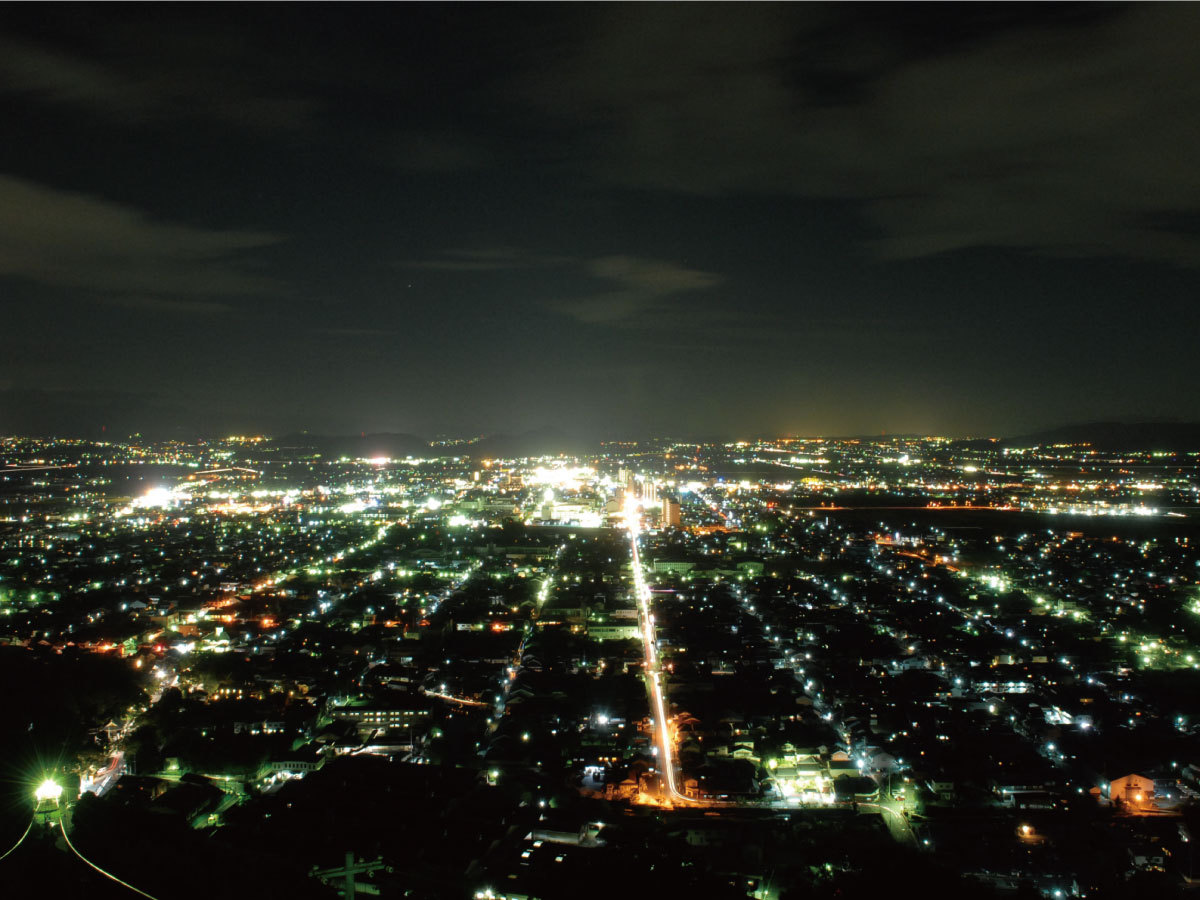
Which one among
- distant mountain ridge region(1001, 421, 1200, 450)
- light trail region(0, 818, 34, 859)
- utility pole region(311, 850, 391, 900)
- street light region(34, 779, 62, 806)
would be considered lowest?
utility pole region(311, 850, 391, 900)

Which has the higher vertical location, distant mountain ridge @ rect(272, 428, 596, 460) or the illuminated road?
distant mountain ridge @ rect(272, 428, 596, 460)

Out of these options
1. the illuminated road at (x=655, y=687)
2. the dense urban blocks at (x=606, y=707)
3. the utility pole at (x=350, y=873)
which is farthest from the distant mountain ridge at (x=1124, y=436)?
the utility pole at (x=350, y=873)

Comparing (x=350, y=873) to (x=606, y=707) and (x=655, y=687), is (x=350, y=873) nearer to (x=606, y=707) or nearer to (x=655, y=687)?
(x=606, y=707)

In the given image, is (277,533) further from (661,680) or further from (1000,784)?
(1000,784)

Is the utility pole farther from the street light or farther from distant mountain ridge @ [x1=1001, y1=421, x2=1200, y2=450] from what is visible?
distant mountain ridge @ [x1=1001, y1=421, x2=1200, y2=450]

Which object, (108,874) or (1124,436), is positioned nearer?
(108,874)

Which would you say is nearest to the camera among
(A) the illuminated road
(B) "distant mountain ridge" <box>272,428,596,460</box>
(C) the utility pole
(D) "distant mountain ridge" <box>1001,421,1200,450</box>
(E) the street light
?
(C) the utility pole

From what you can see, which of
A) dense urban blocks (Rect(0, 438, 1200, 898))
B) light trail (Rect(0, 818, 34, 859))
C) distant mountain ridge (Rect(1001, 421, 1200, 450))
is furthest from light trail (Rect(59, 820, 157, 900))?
distant mountain ridge (Rect(1001, 421, 1200, 450))

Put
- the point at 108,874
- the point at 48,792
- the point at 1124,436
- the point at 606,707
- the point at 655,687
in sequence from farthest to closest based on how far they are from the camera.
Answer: the point at 1124,436 < the point at 655,687 < the point at 606,707 < the point at 48,792 < the point at 108,874

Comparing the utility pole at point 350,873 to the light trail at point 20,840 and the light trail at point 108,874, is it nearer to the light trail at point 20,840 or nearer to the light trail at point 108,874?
the light trail at point 108,874

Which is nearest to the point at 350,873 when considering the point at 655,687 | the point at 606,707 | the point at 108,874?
the point at 108,874
